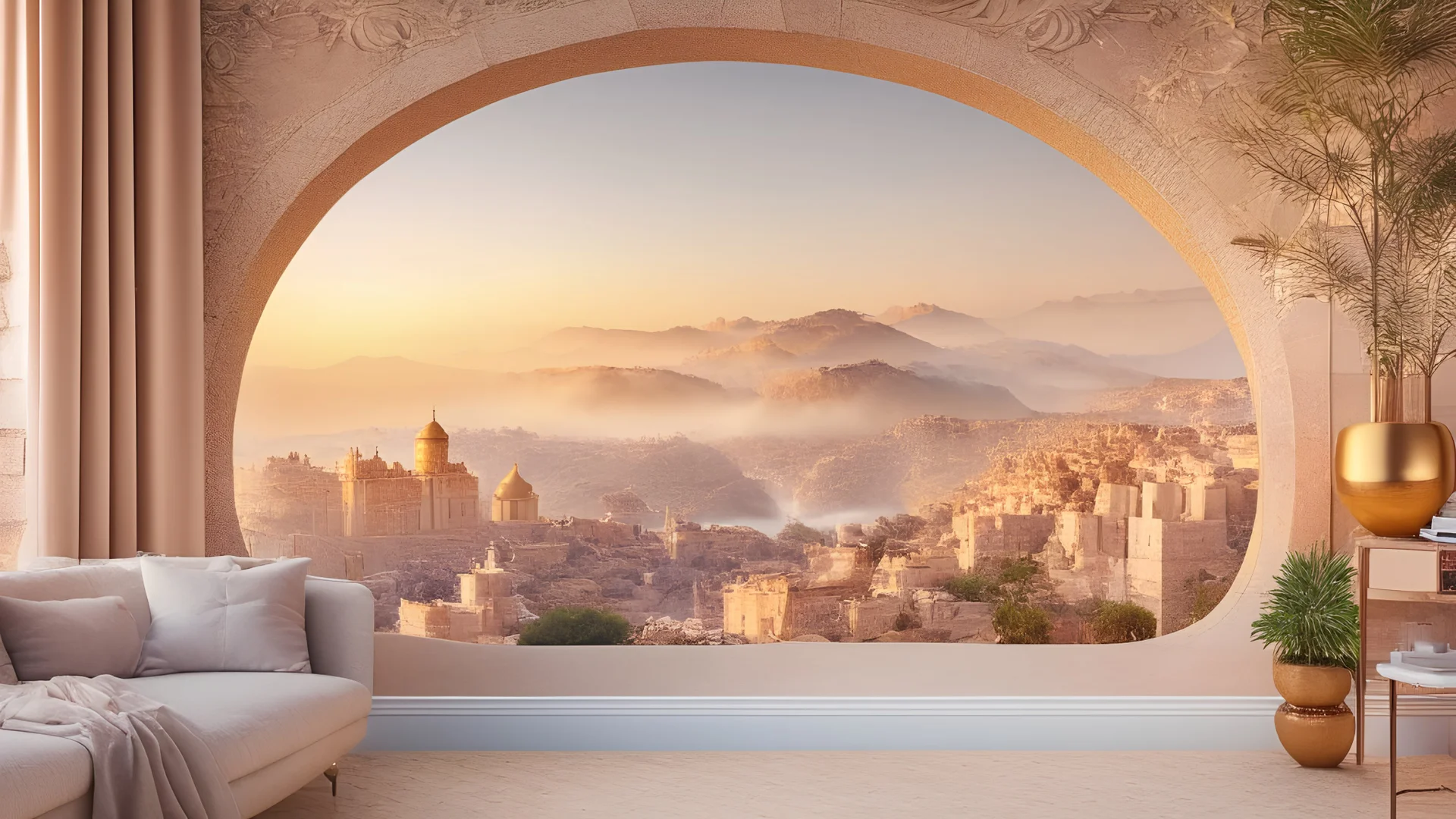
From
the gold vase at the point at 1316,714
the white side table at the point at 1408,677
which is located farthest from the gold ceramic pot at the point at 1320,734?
the white side table at the point at 1408,677

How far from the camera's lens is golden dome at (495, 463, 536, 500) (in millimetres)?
4637

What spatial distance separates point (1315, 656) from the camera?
341cm

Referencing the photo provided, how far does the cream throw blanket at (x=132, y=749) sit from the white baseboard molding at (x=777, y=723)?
143 centimetres

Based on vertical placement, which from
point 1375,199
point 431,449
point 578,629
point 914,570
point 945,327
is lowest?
point 578,629

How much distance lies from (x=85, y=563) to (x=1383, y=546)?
14.5ft

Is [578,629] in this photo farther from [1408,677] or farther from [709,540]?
[1408,677]

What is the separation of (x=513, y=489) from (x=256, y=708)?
2.11m

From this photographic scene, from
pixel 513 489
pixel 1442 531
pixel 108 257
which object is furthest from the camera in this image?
pixel 513 489

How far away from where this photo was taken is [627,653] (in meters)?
3.88

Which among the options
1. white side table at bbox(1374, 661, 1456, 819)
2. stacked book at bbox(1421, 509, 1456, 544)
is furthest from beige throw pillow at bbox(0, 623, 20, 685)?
stacked book at bbox(1421, 509, 1456, 544)

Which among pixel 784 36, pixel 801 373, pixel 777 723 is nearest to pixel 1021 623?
pixel 777 723

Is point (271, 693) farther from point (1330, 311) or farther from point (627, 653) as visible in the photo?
point (1330, 311)

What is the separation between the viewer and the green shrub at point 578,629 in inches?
178

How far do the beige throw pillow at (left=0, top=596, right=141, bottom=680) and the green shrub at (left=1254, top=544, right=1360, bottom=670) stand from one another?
3.91 m
